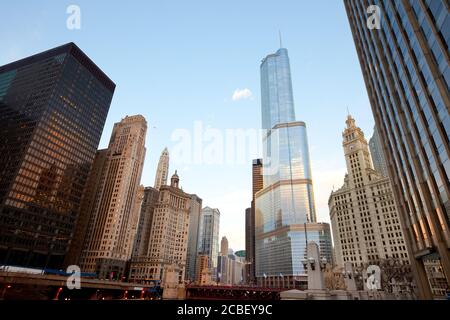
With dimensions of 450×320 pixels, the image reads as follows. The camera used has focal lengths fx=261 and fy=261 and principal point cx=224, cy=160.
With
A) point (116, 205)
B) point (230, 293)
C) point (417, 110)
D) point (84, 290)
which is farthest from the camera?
point (116, 205)

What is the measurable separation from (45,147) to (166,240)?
85574 mm

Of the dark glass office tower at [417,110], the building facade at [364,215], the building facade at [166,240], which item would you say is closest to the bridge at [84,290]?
the building facade at [166,240]

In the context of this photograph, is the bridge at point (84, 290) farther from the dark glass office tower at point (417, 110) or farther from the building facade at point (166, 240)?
the dark glass office tower at point (417, 110)

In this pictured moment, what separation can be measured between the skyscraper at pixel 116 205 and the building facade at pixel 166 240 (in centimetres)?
1164

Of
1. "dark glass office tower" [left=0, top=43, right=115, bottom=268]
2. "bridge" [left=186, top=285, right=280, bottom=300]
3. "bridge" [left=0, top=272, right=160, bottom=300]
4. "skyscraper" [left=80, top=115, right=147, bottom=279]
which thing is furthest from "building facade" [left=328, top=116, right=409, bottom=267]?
"dark glass office tower" [left=0, top=43, right=115, bottom=268]

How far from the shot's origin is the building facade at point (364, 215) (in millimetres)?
107312

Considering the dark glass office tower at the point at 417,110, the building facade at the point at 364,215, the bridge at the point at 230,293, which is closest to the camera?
the dark glass office tower at the point at 417,110

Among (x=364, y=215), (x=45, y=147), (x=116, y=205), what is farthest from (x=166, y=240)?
(x=364, y=215)

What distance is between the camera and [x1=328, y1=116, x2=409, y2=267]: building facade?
107 metres

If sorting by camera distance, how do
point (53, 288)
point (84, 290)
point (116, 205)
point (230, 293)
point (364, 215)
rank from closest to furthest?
point (53, 288) < point (84, 290) < point (230, 293) < point (364, 215) < point (116, 205)

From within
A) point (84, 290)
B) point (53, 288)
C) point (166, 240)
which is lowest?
point (84, 290)

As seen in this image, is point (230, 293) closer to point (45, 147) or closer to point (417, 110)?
point (417, 110)

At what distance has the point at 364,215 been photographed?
391 ft
